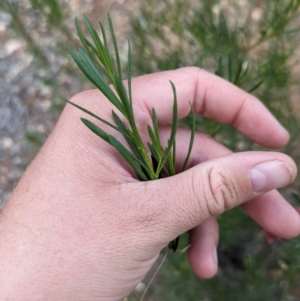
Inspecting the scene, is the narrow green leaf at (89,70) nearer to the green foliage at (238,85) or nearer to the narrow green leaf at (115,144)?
the narrow green leaf at (115,144)

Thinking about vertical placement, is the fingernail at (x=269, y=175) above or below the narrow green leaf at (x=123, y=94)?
below

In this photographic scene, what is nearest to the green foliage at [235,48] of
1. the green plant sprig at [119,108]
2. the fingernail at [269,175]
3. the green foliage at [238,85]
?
the green foliage at [238,85]

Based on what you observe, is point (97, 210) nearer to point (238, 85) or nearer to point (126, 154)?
point (126, 154)

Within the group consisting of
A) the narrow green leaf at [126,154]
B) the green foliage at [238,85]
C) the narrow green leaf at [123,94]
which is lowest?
the green foliage at [238,85]

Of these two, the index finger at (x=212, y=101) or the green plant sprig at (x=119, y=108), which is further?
the index finger at (x=212, y=101)

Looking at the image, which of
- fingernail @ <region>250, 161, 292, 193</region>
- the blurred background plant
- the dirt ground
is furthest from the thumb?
the dirt ground

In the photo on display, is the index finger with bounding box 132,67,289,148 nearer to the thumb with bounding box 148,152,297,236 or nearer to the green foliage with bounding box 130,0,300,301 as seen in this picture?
the green foliage with bounding box 130,0,300,301

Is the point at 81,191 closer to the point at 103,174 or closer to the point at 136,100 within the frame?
the point at 103,174

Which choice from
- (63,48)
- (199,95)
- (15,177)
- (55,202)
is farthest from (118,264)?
(15,177)
